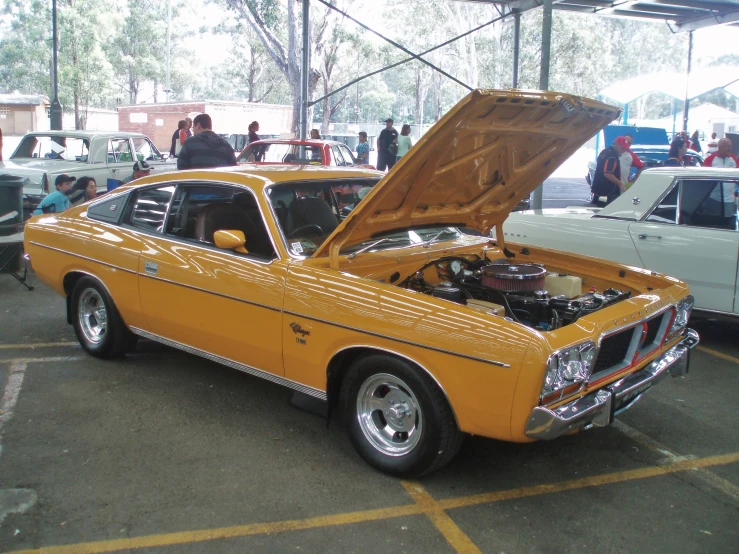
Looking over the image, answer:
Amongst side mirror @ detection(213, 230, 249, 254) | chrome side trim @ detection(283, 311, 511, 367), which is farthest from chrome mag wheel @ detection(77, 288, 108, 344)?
chrome side trim @ detection(283, 311, 511, 367)

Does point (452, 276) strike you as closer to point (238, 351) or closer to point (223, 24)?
point (238, 351)

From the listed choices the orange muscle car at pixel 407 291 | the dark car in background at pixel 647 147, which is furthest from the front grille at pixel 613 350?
the dark car in background at pixel 647 147

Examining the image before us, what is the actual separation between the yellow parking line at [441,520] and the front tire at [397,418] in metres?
0.08

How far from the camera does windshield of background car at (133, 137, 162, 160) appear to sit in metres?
13.5

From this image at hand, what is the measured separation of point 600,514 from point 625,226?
→ 3610mm

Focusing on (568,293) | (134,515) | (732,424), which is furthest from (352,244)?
(732,424)

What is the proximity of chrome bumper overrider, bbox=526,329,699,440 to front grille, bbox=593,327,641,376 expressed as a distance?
110 mm

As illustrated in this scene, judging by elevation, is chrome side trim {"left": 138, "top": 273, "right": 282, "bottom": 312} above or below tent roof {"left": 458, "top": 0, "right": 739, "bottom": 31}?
below

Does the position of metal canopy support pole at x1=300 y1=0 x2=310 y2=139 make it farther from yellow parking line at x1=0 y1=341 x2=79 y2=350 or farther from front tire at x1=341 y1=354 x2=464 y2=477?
front tire at x1=341 y1=354 x2=464 y2=477

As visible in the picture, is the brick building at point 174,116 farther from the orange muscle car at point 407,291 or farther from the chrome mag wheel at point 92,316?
the orange muscle car at point 407,291

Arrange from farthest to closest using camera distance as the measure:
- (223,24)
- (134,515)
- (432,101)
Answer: (432,101)
(223,24)
(134,515)

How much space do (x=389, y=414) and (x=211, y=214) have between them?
76.8 inches

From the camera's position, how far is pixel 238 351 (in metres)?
4.36

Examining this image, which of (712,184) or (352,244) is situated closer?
(352,244)
